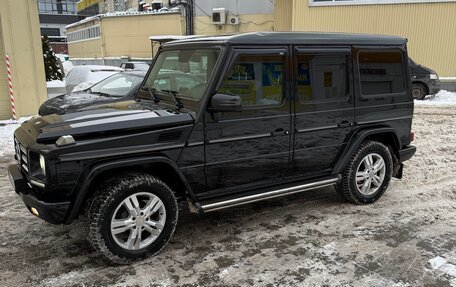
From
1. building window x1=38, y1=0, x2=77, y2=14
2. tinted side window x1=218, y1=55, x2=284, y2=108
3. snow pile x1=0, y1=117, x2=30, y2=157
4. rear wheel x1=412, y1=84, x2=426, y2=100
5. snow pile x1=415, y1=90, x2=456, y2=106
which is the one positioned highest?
building window x1=38, y1=0, x2=77, y2=14

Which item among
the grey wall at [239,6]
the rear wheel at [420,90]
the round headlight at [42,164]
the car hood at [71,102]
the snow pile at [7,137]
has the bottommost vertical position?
the snow pile at [7,137]

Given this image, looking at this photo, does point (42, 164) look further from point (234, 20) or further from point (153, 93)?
point (234, 20)

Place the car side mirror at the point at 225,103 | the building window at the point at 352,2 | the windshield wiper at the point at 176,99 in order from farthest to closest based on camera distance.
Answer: the building window at the point at 352,2
the windshield wiper at the point at 176,99
the car side mirror at the point at 225,103

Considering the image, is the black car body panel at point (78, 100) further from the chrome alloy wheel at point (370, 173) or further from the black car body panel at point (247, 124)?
the chrome alloy wheel at point (370, 173)

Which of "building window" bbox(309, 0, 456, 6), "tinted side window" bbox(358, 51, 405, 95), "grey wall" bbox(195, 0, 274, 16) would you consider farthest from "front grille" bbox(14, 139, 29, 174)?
"grey wall" bbox(195, 0, 274, 16)

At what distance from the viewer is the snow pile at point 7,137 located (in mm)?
8238

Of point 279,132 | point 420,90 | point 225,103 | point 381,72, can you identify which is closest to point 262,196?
point 279,132

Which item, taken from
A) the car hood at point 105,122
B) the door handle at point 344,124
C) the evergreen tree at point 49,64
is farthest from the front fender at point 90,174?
the evergreen tree at point 49,64

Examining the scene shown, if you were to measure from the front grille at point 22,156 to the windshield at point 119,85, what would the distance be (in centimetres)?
482

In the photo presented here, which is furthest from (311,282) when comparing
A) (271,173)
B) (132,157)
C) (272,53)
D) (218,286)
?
(272,53)

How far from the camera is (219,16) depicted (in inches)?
998

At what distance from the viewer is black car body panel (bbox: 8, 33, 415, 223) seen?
11.8 ft

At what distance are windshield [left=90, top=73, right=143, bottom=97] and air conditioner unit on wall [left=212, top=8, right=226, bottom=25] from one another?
54.3 ft

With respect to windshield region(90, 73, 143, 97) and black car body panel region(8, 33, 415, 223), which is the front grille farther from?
windshield region(90, 73, 143, 97)
